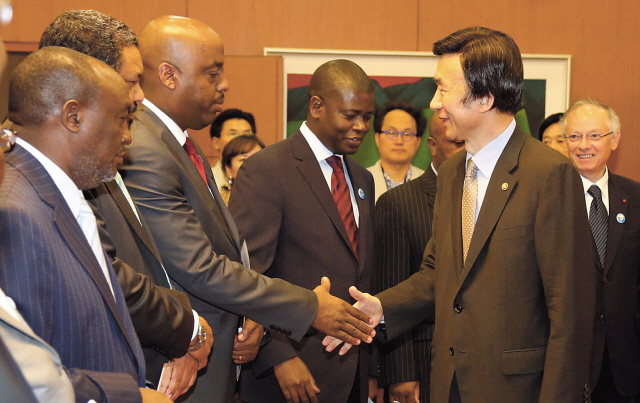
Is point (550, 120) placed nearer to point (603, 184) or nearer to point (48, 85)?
point (603, 184)

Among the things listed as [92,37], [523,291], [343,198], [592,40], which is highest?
[592,40]

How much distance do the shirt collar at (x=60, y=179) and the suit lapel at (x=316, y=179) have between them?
142cm

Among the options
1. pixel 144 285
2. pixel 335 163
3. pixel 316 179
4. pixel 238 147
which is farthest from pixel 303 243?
pixel 238 147

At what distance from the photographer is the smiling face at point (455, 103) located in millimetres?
2221

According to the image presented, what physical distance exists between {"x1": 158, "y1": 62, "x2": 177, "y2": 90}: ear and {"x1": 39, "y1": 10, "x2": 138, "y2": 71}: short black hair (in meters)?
0.23

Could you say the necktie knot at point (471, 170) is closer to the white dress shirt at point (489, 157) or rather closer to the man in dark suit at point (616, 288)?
the white dress shirt at point (489, 157)

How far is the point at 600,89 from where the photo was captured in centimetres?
Result: 555

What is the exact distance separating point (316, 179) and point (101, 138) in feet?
4.49

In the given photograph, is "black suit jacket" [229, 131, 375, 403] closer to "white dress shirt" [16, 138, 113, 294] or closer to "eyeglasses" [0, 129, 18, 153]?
"white dress shirt" [16, 138, 113, 294]

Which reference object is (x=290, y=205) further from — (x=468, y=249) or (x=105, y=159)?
(x=105, y=159)

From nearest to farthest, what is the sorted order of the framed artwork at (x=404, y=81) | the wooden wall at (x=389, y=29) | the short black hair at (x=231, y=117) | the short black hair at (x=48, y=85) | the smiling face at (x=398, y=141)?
the short black hair at (x=48, y=85)
the smiling face at (x=398, y=141)
the short black hair at (x=231, y=117)
the wooden wall at (x=389, y=29)
the framed artwork at (x=404, y=81)

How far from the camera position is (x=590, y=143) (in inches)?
146

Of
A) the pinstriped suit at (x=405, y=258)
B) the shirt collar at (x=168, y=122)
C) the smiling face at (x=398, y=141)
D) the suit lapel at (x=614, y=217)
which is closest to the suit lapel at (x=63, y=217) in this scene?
the shirt collar at (x=168, y=122)

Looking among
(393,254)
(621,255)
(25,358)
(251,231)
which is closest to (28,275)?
(25,358)
